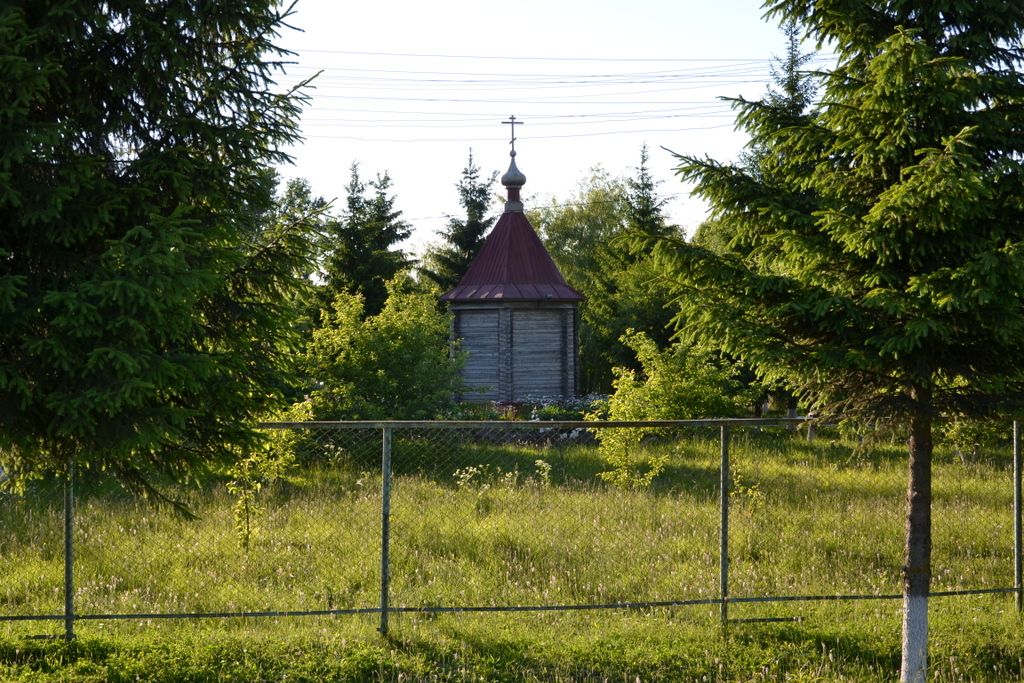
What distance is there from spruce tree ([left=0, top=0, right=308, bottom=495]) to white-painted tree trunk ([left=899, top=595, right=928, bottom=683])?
4.67 meters

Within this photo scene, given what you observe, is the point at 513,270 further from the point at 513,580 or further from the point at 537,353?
the point at 513,580

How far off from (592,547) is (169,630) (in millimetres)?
3809

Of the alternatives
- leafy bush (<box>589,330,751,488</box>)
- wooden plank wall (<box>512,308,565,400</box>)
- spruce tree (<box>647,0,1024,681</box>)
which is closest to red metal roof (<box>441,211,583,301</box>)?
wooden plank wall (<box>512,308,565,400</box>)

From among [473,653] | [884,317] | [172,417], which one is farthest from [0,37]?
[884,317]

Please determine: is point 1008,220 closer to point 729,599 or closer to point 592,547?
point 729,599

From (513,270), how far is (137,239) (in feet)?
72.5

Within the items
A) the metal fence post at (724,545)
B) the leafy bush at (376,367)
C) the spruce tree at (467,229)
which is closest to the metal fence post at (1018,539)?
the metal fence post at (724,545)

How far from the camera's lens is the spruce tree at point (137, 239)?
4.68 m

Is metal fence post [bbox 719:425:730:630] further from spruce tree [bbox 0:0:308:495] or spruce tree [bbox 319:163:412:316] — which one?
spruce tree [bbox 319:163:412:316]

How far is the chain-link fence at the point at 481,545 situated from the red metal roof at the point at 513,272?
15.6m

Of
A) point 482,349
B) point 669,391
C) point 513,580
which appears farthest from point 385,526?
point 482,349

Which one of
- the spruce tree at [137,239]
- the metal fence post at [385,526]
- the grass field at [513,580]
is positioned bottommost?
the grass field at [513,580]

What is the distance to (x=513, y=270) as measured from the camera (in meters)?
27.2

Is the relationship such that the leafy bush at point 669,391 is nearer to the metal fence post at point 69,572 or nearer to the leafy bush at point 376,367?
the leafy bush at point 376,367
